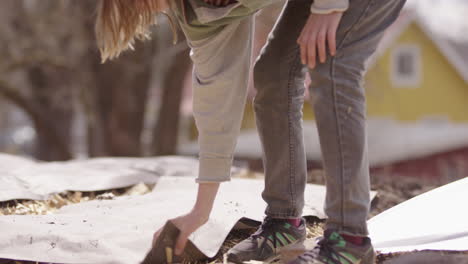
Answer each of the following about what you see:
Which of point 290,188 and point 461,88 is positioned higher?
point 290,188

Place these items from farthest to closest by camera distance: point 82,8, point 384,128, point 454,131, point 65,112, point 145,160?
1. point 384,128
2. point 454,131
3. point 65,112
4. point 82,8
5. point 145,160

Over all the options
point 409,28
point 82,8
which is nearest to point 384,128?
point 409,28

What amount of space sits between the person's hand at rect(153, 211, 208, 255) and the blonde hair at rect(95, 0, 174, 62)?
62cm

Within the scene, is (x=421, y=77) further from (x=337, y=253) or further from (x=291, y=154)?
(x=337, y=253)

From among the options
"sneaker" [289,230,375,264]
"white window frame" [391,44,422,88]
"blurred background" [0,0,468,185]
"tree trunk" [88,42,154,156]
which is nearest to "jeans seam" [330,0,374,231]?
"sneaker" [289,230,375,264]

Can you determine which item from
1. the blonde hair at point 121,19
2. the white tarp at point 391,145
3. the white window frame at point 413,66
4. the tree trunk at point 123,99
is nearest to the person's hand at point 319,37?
the blonde hair at point 121,19

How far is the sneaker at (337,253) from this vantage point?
1.78m

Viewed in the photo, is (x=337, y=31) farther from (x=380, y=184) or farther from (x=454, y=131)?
(x=454, y=131)

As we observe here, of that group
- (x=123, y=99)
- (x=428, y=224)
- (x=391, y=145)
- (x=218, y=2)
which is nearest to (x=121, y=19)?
(x=218, y=2)

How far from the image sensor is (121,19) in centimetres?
192

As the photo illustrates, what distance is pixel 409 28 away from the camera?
1831cm

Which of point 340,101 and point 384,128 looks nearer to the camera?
point 340,101

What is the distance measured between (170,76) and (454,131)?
765 cm

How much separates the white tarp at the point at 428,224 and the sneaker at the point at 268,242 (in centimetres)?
32
